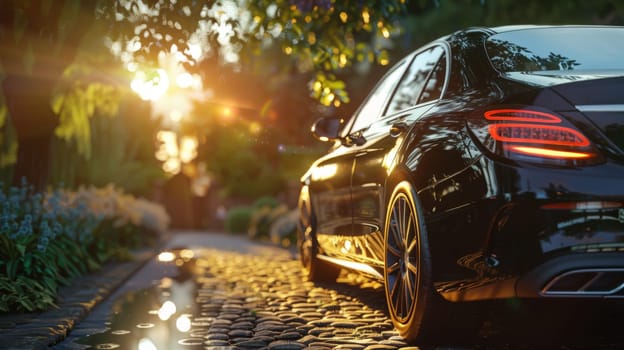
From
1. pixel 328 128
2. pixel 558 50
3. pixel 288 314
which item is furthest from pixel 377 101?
pixel 558 50

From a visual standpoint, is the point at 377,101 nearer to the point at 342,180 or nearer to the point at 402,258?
the point at 342,180

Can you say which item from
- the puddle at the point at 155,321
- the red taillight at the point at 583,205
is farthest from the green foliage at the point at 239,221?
the red taillight at the point at 583,205

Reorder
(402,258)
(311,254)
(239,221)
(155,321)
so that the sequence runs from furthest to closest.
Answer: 1. (239,221)
2. (311,254)
3. (155,321)
4. (402,258)

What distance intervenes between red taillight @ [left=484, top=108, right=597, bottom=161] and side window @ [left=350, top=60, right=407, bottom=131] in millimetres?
2285

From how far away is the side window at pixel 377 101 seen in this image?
19.8ft

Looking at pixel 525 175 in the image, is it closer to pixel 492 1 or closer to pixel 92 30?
pixel 92 30

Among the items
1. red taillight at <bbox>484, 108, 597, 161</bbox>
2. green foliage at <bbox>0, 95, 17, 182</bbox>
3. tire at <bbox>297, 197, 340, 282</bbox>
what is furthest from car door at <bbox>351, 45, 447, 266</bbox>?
green foliage at <bbox>0, 95, 17, 182</bbox>

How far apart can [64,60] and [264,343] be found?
5.64 metres

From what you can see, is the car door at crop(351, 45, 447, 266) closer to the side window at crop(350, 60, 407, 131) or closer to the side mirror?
the side window at crop(350, 60, 407, 131)

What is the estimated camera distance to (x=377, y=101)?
6328 millimetres

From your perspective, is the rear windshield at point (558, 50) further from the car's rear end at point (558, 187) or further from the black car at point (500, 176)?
the car's rear end at point (558, 187)

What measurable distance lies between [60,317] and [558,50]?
3.55 m

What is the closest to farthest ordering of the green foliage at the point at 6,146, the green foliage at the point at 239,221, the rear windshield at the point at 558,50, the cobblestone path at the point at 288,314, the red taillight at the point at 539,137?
the red taillight at the point at 539,137, the rear windshield at the point at 558,50, the cobblestone path at the point at 288,314, the green foliage at the point at 6,146, the green foliage at the point at 239,221

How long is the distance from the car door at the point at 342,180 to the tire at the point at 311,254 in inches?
7.5
